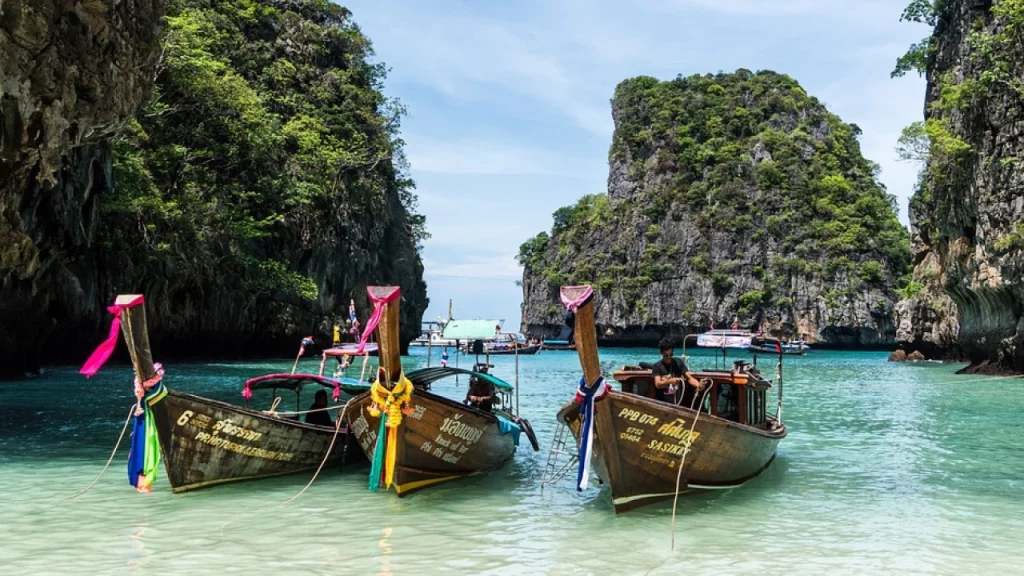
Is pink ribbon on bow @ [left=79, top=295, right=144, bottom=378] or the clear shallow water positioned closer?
the clear shallow water

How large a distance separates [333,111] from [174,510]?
43.1m

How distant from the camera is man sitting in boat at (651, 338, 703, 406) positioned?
10406 mm

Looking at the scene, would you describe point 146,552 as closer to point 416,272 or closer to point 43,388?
point 43,388

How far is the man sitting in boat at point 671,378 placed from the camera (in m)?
10.4

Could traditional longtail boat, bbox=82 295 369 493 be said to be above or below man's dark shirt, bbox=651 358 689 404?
below

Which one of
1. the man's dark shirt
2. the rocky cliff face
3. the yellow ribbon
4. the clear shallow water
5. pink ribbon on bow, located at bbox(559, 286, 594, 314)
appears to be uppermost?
the rocky cliff face

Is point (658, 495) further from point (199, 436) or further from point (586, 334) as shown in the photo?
point (199, 436)

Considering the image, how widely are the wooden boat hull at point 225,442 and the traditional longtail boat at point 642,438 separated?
12.7ft

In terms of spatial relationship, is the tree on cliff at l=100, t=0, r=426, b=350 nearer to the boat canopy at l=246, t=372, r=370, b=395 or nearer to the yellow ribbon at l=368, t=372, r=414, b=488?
the boat canopy at l=246, t=372, r=370, b=395

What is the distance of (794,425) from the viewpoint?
19172mm

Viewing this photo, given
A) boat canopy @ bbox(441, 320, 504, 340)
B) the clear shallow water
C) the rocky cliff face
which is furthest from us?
boat canopy @ bbox(441, 320, 504, 340)

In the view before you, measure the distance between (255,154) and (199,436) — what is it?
3041 cm

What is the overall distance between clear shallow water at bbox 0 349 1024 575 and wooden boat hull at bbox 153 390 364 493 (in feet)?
0.76

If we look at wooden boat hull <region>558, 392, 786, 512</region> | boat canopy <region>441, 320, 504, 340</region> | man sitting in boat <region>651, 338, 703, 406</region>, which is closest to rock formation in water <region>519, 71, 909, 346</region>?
boat canopy <region>441, 320, 504, 340</region>
